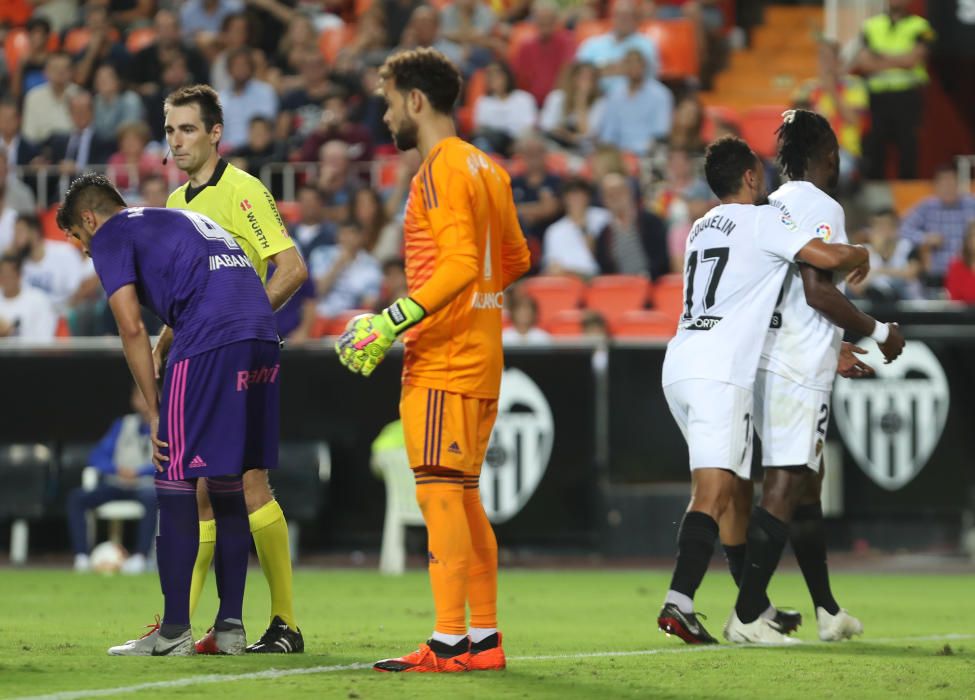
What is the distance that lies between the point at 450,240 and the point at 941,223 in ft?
35.8

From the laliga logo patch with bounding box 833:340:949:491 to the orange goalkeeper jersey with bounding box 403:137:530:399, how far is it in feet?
25.2

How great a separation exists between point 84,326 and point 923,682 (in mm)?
10790

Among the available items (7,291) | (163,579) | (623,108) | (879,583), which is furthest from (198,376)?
(623,108)

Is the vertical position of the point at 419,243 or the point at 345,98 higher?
the point at 345,98

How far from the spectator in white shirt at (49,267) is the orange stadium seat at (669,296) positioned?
5149 millimetres

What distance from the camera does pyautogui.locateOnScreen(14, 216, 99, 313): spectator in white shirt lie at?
16781 millimetres

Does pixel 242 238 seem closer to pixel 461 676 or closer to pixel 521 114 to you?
pixel 461 676

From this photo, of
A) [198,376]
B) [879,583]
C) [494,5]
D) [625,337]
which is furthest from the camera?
[494,5]

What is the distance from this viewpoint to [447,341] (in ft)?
21.4

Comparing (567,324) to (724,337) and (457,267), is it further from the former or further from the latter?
(457,267)

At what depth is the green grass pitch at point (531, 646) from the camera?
6.10m

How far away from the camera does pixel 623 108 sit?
18.2 meters

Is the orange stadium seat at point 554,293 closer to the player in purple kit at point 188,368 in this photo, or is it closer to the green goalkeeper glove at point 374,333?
the player in purple kit at point 188,368

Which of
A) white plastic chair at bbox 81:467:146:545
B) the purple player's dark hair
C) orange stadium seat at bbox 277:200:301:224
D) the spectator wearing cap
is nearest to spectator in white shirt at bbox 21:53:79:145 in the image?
orange stadium seat at bbox 277:200:301:224
